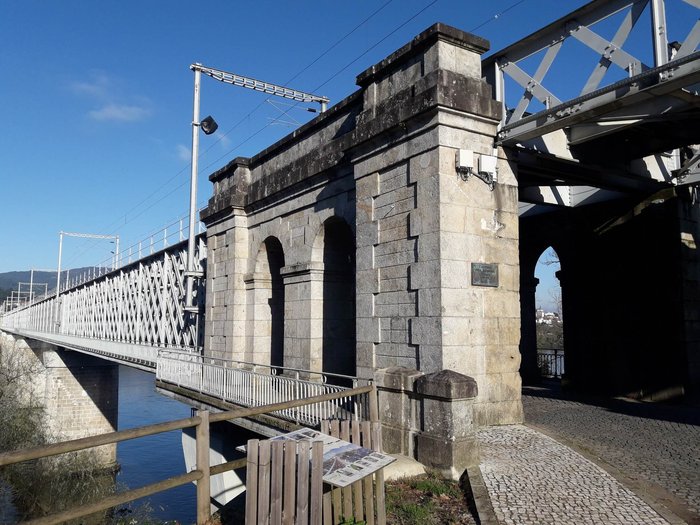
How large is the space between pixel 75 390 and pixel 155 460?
7934 mm

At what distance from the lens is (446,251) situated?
746 centimetres

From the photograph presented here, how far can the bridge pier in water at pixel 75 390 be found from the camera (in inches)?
1433

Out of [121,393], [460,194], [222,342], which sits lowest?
[121,393]

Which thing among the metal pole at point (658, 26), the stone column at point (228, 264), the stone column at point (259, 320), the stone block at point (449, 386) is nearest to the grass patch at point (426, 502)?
the stone block at point (449, 386)

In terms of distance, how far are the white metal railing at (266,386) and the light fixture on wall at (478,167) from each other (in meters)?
3.25

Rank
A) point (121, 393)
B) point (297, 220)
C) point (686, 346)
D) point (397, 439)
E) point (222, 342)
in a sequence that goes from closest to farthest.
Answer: point (397, 439) → point (686, 346) → point (297, 220) → point (222, 342) → point (121, 393)

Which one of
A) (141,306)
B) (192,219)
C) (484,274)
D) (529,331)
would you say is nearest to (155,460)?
(141,306)

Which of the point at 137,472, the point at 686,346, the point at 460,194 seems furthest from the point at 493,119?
the point at 137,472

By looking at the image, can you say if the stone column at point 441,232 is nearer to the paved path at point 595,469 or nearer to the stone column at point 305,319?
the paved path at point 595,469

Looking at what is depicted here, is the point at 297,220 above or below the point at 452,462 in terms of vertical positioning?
above

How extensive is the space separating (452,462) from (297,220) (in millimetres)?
7193

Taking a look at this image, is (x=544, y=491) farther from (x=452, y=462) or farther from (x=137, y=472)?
(x=137, y=472)

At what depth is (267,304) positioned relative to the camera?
13898 mm

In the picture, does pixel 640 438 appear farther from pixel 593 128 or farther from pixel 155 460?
pixel 155 460
